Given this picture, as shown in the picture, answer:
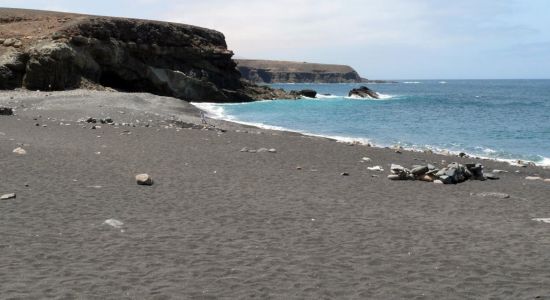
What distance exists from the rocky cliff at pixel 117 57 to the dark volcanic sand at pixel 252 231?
116 ft

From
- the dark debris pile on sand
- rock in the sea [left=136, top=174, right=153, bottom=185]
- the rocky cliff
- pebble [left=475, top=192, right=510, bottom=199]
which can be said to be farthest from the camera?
the rocky cliff

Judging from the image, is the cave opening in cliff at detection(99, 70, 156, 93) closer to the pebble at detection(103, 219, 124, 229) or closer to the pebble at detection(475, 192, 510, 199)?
the pebble at detection(475, 192, 510, 199)

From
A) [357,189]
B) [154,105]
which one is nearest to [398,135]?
[154,105]

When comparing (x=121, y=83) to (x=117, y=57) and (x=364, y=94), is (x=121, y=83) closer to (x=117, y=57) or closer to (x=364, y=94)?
(x=117, y=57)

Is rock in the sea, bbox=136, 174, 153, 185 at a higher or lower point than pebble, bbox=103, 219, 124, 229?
higher

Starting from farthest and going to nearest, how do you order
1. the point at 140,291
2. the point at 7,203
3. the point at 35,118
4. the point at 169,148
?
1. the point at 35,118
2. the point at 169,148
3. the point at 7,203
4. the point at 140,291

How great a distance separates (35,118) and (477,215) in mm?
21114

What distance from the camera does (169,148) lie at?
59.3 ft

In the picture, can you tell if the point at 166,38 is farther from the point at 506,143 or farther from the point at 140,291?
the point at 140,291

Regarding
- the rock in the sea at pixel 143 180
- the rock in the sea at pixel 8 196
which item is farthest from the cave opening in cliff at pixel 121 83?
the rock in the sea at pixel 8 196

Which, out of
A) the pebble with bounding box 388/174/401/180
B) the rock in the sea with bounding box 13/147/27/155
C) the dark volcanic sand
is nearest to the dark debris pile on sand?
the pebble with bounding box 388/174/401/180

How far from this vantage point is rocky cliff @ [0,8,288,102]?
160 feet

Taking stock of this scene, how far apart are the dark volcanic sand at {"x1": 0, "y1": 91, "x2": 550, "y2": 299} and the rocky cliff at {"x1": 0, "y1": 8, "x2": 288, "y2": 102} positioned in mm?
35231

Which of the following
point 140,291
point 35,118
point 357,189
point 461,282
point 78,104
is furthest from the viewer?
point 78,104
